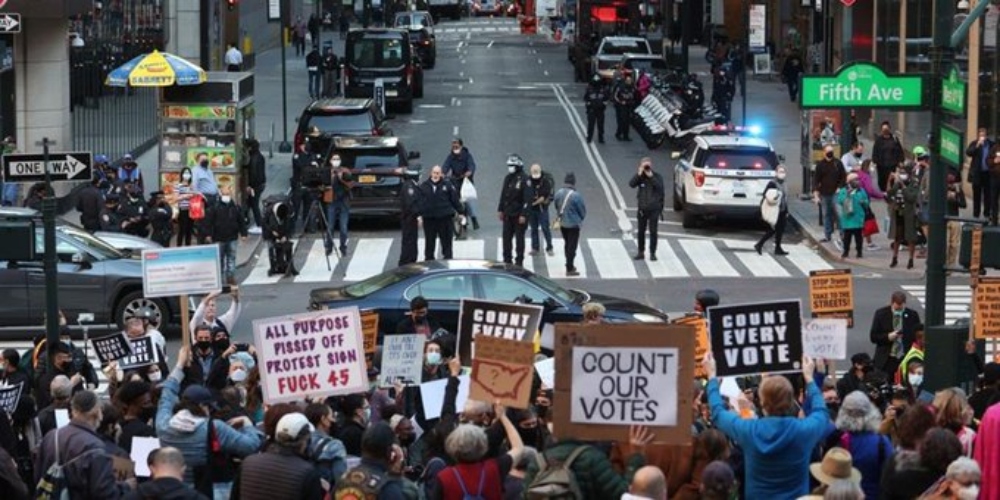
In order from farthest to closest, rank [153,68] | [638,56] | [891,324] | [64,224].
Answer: [638,56]
[153,68]
[64,224]
[891,324]

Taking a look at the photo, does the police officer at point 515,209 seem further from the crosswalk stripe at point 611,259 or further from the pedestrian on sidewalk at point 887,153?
the pedestrian on sidewalk at point 887,153

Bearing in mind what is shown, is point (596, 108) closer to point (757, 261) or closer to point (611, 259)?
point (611, 259)

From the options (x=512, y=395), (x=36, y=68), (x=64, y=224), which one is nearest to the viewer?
(x=512, y=395)

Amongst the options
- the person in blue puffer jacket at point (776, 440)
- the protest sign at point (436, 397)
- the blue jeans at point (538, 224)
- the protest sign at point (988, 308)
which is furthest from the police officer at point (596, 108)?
the person in blue puffer jacket at point (776, 440)

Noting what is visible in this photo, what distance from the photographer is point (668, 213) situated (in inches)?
1420

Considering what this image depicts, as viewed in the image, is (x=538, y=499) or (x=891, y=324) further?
(x=891, y=324)

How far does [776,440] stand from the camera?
10.9 m

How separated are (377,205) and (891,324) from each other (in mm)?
15196

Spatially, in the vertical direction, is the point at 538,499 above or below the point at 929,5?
below

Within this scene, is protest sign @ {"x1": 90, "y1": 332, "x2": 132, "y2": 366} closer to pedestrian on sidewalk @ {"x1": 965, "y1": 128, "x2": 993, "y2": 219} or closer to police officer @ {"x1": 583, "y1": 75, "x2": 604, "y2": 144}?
pedestrian on sidewalk @ {"x1": 965, "y1": 128, "x2": 993, "y2": 219}

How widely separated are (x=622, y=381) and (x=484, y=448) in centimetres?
86

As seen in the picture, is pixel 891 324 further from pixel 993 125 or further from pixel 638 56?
pixel 638 56

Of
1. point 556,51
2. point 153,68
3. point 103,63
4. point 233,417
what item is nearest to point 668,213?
point 153,68

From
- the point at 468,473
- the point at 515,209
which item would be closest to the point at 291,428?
the point at 468,473
